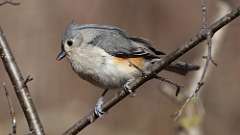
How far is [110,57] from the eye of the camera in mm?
3990

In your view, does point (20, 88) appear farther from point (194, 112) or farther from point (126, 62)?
point (194, 112)

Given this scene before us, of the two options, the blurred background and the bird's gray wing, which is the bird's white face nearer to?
the bird's gray wing

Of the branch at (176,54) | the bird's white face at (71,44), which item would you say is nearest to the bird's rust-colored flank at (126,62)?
the bird's white face at (71,44)

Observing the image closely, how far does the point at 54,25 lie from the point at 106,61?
4257mm

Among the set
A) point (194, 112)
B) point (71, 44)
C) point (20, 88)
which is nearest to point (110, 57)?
point (71, 44)

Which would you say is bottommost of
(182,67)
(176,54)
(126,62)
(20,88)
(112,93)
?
(112,93)

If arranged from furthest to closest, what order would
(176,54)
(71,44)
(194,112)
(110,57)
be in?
(194,112) < (71,44) < (110,57) < (176,54)

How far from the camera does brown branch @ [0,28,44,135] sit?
10.7 ft

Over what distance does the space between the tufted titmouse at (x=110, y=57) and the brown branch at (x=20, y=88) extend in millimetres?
627

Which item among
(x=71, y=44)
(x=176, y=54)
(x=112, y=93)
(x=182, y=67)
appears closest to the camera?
(x=176, y=54)

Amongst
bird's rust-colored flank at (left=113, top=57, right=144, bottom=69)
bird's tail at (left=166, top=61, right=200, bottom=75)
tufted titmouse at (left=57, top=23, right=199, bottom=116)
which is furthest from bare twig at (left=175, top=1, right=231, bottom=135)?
bird's rust-colored flank at (left=113, top=57, right=144, bottom=69)

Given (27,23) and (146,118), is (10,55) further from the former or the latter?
(27,23)

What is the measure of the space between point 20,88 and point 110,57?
0.85 m

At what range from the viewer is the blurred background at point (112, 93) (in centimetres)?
707
